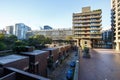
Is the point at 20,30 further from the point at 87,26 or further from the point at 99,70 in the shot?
the point at 99,70

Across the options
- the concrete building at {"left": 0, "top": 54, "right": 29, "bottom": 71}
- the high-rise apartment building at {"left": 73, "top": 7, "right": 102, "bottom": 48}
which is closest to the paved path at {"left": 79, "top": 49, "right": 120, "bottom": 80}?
the concrete building at {"left": 0, "top": 54, "right": 29, "bottom": 71}

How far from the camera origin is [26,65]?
14.4 meters

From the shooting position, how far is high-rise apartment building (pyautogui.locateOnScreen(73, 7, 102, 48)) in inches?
2650

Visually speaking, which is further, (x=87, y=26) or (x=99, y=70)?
(x=87, y=26)

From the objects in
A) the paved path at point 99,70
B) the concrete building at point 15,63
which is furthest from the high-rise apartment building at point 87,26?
the concrete building at point 15,63

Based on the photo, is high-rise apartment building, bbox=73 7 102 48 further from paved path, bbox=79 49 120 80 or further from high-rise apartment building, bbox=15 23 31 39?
high-rise apartment building, bbox=15 23 31 39

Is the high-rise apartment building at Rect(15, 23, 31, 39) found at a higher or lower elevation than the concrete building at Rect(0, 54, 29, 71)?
higher

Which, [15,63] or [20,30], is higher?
[20,30]

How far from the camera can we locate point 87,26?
69.2 m

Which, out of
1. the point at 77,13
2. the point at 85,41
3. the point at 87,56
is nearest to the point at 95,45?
the point at 85,41

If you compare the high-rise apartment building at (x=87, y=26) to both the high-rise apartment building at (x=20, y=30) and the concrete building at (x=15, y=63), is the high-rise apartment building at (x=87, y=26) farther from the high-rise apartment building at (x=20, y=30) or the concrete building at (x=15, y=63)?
the high-rise apartment building at (x=20, y=30)

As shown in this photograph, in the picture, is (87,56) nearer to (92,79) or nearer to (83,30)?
(92,79)

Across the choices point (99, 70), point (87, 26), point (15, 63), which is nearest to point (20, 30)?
point (87, 26)

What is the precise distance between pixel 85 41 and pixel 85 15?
1316 cm
